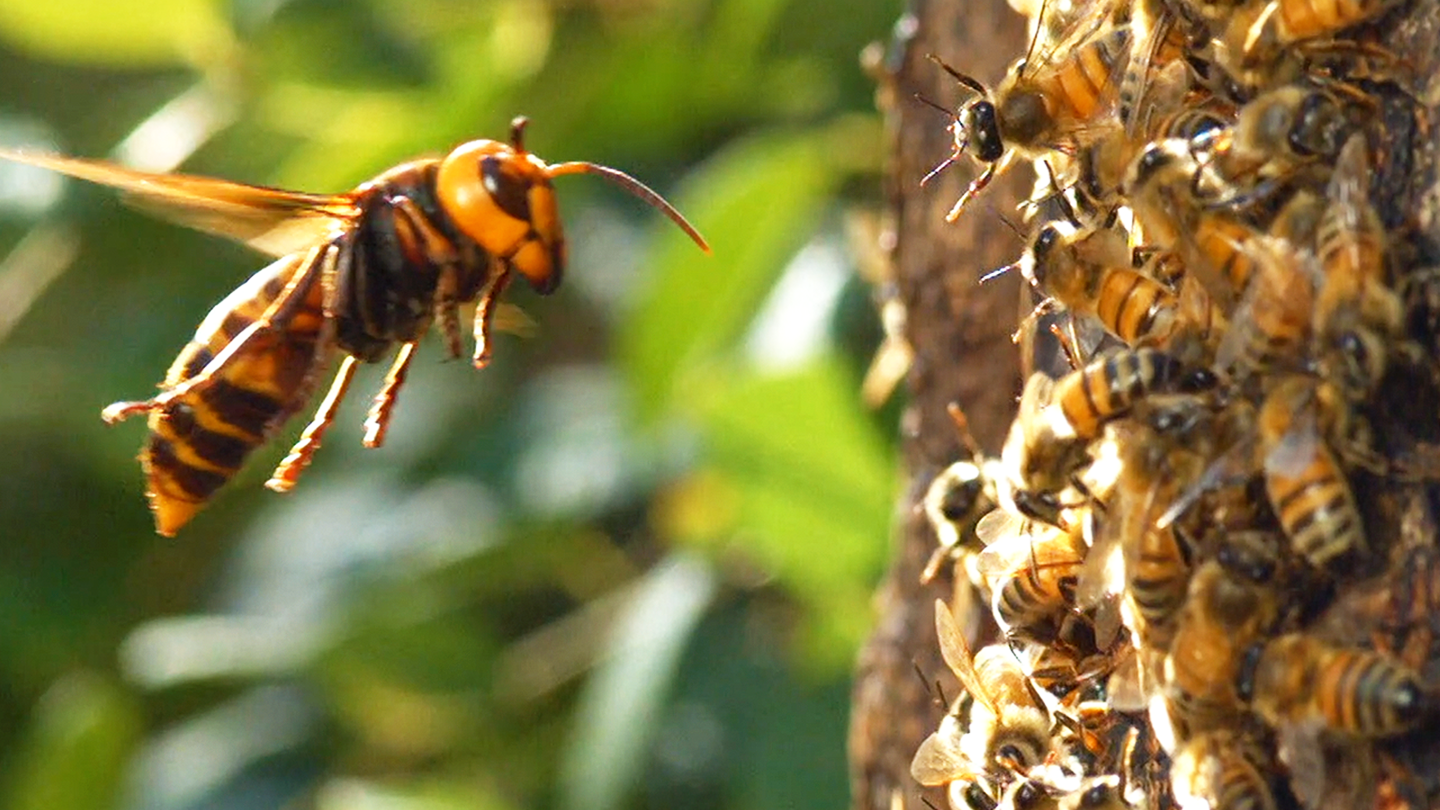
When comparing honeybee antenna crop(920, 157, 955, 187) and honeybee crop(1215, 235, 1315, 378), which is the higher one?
honeybee crop(1215, 235, 1315, 378)

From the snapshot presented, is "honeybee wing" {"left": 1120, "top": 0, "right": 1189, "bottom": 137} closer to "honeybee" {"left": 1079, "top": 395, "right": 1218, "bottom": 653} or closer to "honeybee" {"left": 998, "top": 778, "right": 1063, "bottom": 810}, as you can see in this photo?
"honeybee" {"left": 1079, "top": 395, "right": 1218, "bottom": 653}

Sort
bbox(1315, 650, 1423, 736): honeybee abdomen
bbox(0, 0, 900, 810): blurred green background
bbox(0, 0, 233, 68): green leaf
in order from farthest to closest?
bbox(0, 0, 233, 68): green leaf < bbox(0, 0, 900, 810): blurred green background < bbox(1315, 650, 1423, 736): honeybee abdomen

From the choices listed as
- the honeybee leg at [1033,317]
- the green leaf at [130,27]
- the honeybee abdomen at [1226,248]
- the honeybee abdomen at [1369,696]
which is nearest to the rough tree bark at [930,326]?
the honeybee leg at [1033,317]

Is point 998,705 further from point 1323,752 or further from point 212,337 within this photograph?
point 212,337

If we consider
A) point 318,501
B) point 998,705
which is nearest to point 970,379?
point 998,705

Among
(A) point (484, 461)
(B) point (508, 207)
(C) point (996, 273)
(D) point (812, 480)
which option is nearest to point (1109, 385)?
(C) point (996, 273)

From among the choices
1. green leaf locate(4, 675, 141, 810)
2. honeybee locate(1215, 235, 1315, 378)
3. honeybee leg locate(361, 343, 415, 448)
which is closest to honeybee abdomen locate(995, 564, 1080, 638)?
honeybee locate(1215, 235, 1315, 378)
